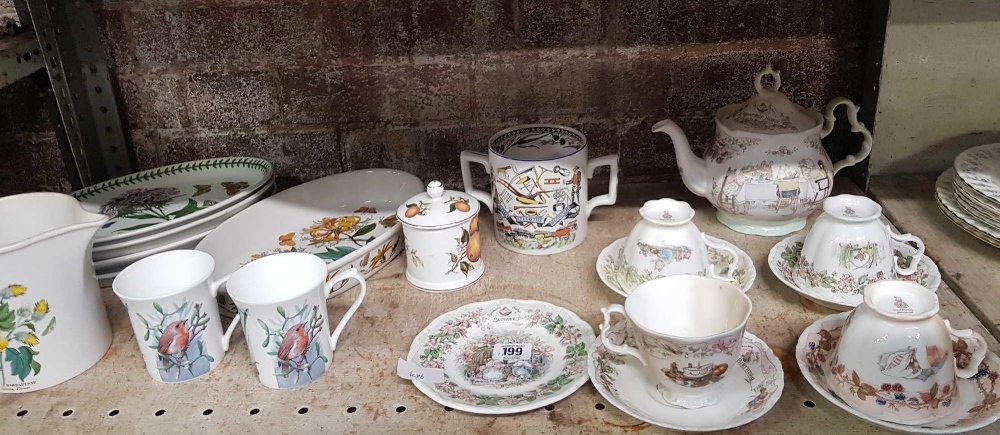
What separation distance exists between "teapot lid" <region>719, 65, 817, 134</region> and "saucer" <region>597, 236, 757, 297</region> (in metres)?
0.16

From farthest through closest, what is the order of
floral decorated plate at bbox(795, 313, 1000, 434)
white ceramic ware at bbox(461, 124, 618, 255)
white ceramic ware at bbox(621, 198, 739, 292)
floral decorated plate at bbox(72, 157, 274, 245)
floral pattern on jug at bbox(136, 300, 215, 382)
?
floral decorated plate at bbox(72, 157, 274, 245), white ceramic ware at bbox(461, 124, 618, 255), white ceramic ware at bbox(621, 198, 739, 292), floral pattern on jug at bbox(136, 300, 215, 382), floral decorated plate at bbox(795, 313, 1000, 434)

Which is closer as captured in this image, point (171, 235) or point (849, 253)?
point (849, 253)

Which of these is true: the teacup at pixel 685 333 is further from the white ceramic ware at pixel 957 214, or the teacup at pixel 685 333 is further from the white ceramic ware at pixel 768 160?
the white ceramic ware at pixel 957 214

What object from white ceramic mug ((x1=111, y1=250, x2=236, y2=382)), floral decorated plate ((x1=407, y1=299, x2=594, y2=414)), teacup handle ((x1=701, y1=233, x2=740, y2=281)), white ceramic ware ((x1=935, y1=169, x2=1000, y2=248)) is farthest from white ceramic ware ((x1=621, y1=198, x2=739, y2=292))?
white ceramic mug ((x1=111, y1=250, x2=236, y2=382))

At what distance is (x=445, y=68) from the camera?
1269mm

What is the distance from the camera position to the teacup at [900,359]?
2.45 feet

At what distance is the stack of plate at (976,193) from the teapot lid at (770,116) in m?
0.21

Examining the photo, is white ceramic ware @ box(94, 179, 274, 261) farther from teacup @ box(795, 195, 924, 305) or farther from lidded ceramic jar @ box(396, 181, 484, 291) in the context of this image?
teacup @ box(795, 195, 924, 305)

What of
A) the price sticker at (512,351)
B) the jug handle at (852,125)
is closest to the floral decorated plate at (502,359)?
the price sticker at (512,351)

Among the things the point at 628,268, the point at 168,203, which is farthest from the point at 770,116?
the point at 168,203

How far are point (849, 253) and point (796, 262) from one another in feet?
0.33

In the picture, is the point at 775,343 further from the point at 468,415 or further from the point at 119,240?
the point at 119,240

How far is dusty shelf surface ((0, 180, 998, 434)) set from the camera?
2.61ft

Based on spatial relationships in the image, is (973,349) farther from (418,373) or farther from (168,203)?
(168,203)
